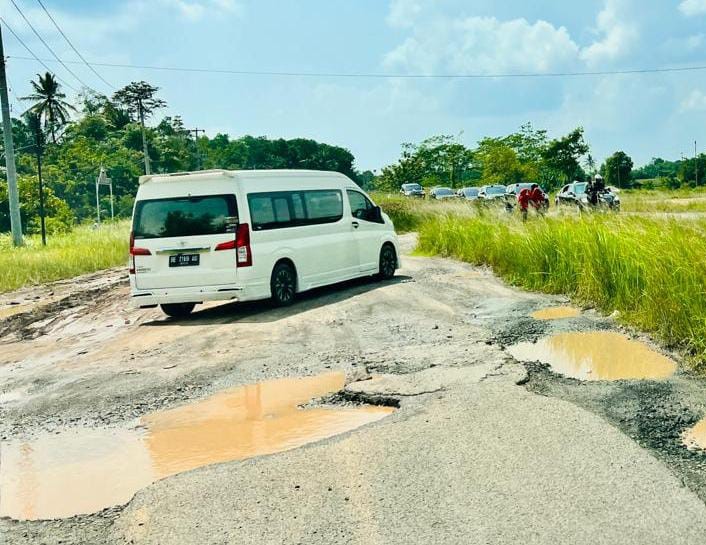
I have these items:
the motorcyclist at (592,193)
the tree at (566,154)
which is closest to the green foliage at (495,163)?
the tree at (566,154)

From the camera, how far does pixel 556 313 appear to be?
34.4 feet

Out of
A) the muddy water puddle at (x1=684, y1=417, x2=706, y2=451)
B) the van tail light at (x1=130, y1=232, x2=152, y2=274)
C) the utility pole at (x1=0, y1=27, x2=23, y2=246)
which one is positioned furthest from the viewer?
the utility pole at (x1=0, y1=27, x2=23, y2=246)

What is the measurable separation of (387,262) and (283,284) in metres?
3.38

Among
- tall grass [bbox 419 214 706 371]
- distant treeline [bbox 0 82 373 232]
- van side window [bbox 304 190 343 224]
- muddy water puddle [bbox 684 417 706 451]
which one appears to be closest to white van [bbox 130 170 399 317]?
van side window [bbox 304 190 343 224]

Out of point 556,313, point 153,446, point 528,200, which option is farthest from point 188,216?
point 528,200

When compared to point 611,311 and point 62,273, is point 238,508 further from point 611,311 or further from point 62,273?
point 62,273

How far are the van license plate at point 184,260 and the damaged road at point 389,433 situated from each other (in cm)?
108

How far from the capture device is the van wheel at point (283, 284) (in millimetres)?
12305

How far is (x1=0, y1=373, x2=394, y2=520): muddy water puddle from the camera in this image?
16.7 feet

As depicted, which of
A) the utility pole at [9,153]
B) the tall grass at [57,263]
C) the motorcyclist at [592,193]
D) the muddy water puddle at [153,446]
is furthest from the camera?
the utility pole at [9,153]

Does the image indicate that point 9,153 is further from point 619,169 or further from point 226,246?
point 619,169

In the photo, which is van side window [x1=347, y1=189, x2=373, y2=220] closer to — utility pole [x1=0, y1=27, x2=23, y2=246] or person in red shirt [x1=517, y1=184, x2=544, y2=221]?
person in red shirt [x1=517, y1=184, x2=544, y2=221]

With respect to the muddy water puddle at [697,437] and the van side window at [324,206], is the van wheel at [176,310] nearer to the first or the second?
the van side window at [324,206]

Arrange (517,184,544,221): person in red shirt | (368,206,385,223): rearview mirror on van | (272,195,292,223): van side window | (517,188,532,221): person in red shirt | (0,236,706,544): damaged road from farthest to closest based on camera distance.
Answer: (517,184,544,221): person in red shirt
(517,188,532,221): person in red shirt
(368,206,385,223): rearview mirror on van
(272,195,292,223): van side window
(0,236,706,544): damaged road
